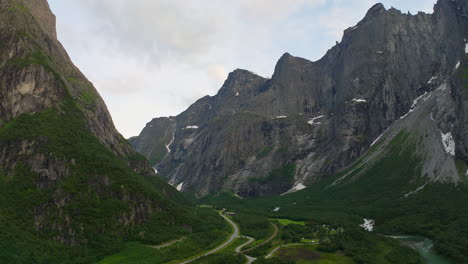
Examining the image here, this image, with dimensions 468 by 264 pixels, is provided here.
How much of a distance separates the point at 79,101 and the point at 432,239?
152598mm

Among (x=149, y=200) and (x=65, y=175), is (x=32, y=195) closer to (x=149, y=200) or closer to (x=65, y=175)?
(x=65, y=175)

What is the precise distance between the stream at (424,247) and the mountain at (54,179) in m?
73.9

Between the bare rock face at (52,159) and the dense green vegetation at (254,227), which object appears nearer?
the bare rock face at (52,159)

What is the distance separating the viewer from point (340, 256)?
107 meters

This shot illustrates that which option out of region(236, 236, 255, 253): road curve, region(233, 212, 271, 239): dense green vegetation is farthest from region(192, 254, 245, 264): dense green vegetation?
region(233, 212, 271, 239): dense green vegetation

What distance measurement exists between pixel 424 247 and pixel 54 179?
119m

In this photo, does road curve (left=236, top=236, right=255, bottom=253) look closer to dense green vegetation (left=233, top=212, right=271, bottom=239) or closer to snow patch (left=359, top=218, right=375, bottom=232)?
dense green vegetation (left=233, top=212, right=271, bottom=239)

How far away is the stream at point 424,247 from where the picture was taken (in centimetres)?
11056

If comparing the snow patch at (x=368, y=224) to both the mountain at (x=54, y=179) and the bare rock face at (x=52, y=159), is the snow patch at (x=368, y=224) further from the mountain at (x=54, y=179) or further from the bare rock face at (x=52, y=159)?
the bare rock face at (x=52, y=159)

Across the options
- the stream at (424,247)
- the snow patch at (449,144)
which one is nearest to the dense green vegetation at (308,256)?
the stream at (424,247)

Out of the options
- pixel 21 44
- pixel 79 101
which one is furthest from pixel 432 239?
pixel 21 44

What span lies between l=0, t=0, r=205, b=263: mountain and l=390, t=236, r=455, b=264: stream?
73.9 meters

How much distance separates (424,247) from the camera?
4855 inches

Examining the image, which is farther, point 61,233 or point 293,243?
point 293,243
